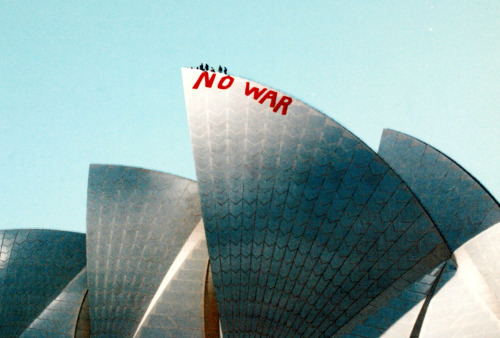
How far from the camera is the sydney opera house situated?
15.5 meters

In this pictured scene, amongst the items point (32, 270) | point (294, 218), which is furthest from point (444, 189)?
point (32, 270)

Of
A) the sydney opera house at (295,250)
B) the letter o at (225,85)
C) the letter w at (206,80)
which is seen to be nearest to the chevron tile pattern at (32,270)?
the sydney opera house at (295,250)

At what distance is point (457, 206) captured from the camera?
20.2 m

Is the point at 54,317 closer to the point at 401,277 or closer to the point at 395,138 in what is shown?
the point at 401,277

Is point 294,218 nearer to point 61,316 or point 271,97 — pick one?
point 271,97

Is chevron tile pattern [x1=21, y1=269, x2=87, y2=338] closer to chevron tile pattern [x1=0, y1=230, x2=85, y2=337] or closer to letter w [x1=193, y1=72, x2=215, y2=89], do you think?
chevron tile pattern [x1=0, y1=230, x2=85, y2=337]

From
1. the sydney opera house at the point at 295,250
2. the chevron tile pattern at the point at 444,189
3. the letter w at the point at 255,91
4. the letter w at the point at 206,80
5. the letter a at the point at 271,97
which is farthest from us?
the chevron tile pattern at the point at 444,189

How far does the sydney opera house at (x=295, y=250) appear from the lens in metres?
15.5

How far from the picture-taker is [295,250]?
16766mm

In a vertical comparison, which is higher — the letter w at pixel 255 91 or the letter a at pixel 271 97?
the letter w at pixel 255 91

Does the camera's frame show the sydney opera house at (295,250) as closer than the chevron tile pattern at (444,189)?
Yes

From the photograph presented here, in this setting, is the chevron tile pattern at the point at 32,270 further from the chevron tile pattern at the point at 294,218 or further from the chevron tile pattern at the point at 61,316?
the chevron tile pattern at the point at 294,218

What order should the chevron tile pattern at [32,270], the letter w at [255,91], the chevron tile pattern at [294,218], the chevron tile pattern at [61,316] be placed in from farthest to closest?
the chevron tile pattern at [32,270] → the chevron tile pattern at [61,316] → the letter w at [255,91] → the chevron tile pattern at [294,218]

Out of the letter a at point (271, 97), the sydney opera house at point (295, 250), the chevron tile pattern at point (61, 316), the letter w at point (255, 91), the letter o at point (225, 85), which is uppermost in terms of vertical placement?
the letter o at point (225, 85)
